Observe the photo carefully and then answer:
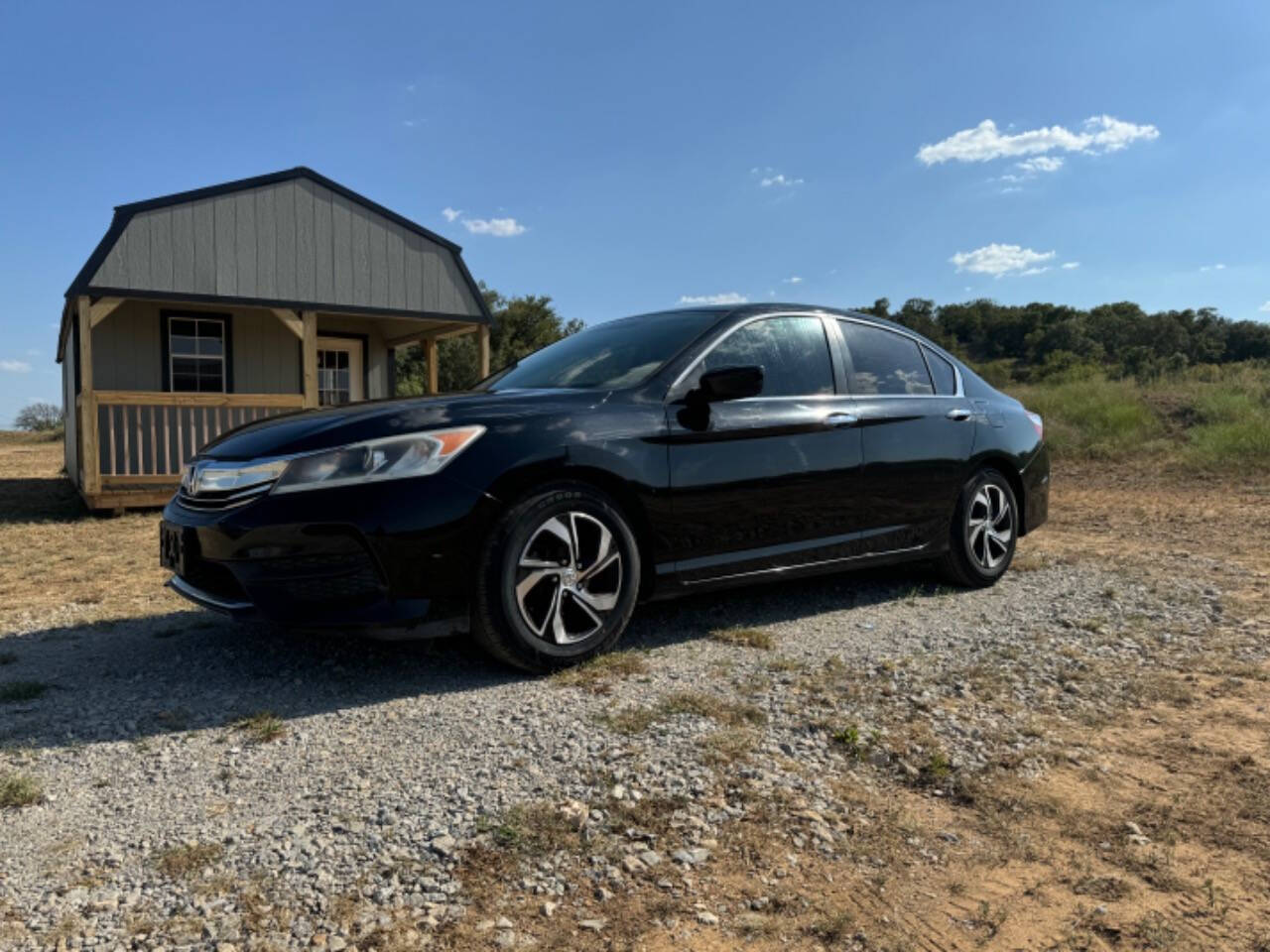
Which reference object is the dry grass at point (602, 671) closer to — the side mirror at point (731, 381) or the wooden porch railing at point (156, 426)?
the side mirror at point (731, 381)

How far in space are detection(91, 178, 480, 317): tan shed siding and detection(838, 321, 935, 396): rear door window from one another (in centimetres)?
937

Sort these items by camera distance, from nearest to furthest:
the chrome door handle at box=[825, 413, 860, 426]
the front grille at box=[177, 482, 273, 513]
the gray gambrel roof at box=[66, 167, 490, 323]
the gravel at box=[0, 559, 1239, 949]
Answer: the gravel at box=[0, 559, 1239, 949] < the front grille at box=[177, 482, 273, 513] < the chrome door handle at box=[825, 413, 860, 426] < the gray gambrel roof at box=[66, 167, 490, 323]

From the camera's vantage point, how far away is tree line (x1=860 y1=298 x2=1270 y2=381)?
33.1 metres

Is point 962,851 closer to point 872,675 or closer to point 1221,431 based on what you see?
point 872,675

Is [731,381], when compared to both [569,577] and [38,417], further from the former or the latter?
[38,417]

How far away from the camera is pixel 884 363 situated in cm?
498

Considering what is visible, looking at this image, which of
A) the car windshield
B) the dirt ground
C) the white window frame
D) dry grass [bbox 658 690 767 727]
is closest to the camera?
the dirt ground

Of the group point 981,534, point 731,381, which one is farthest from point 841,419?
point 981,534

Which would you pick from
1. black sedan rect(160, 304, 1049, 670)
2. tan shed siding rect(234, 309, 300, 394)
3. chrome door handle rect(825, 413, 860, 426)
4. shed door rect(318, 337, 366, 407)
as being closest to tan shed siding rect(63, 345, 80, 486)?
tan shed siding rect(234, 309, 300, 394)

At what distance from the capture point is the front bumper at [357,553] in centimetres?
320

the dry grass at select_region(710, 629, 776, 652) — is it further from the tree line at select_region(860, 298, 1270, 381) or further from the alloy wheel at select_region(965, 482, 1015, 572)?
the tree line at select_region(860, 298, 1270, 381)

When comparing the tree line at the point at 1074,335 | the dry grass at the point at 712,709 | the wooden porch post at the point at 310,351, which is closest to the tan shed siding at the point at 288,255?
the wooden porch post at the point at 310,351

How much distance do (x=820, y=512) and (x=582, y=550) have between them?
A: 1372 mm

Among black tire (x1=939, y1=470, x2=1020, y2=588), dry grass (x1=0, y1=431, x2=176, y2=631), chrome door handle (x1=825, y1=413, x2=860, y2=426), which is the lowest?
dry grass (x1=0, y1=431, x2=176, y2=631)
